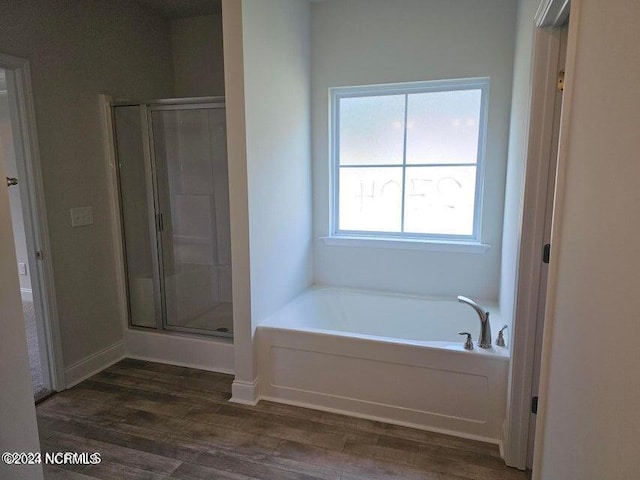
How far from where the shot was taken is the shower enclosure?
2916 mm

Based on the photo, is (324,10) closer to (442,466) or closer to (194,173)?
(194,173)

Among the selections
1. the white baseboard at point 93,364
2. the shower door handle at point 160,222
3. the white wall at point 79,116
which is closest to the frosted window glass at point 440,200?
the shower door handle at point 160,222

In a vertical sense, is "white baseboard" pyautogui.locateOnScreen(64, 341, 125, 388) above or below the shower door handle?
below

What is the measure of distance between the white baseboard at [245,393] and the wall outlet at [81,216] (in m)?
1.51

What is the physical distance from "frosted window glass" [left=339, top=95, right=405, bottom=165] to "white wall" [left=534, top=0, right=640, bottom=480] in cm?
193

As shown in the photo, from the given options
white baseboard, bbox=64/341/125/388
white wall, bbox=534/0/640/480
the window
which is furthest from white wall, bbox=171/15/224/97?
white wall, bbox=534/0/640/480

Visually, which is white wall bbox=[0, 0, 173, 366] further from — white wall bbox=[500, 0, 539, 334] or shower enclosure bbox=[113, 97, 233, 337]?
white wall bbox=[500, 0, 539, 334]

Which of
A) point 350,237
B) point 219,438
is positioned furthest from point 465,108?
point 219,438

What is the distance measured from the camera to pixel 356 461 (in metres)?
1.97

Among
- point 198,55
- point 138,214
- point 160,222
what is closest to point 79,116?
point 138,214

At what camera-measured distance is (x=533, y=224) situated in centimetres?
175

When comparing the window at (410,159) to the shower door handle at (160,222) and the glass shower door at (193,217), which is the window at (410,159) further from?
the shower door handle at (160,222)

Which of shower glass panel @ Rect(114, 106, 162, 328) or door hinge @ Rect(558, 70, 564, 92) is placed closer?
door hinge @ Rect(558, 70, 564, 92)

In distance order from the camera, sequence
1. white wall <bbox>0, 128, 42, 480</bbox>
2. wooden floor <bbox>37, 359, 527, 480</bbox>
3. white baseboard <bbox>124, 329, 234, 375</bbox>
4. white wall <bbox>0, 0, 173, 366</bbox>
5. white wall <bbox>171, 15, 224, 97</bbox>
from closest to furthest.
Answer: white wall <bbox>0, 128, 42, 480</bbox> < wooden floor <bbox>37, 359, 527, 480</bbox> < white wall <bbox>0, 0, 173, 366</bbox> < white baseboard <bbox>124, 329, 234, 375</bbox> < white wall <bbox>171, 15, 224, 97</bbox>
